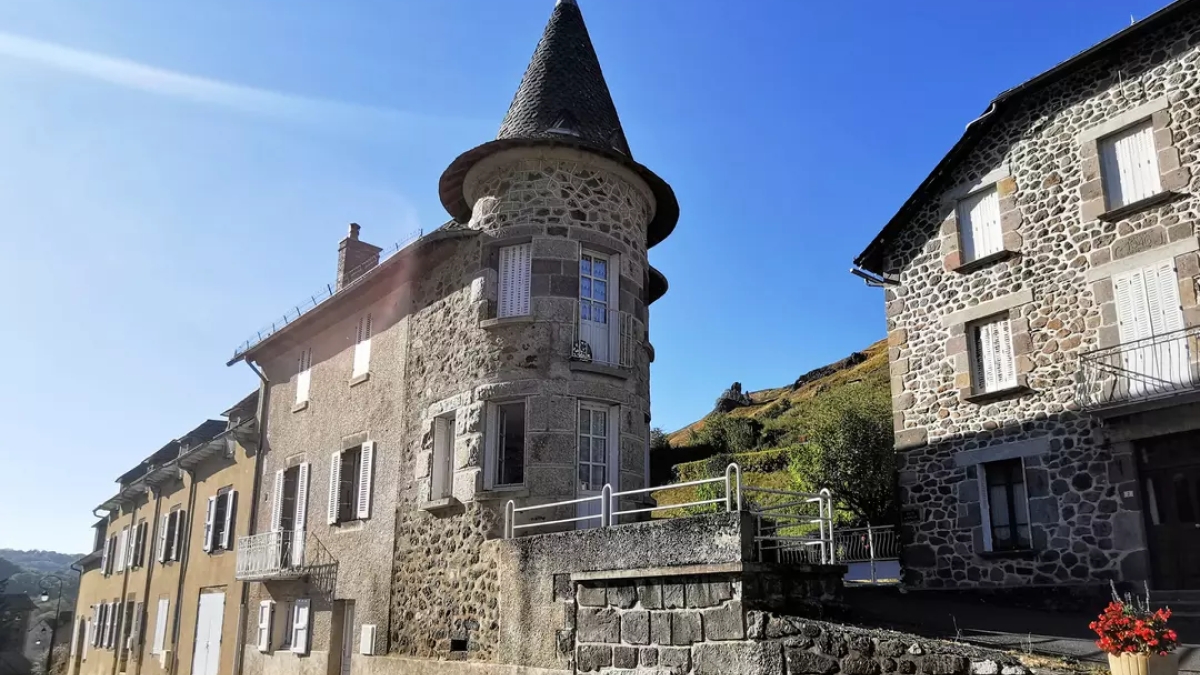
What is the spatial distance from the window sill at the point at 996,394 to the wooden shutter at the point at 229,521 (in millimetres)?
15309

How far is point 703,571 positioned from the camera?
27.7ft

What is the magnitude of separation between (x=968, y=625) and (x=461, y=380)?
7219 mm

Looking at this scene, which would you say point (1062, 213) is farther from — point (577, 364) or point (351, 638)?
point (351, 638)

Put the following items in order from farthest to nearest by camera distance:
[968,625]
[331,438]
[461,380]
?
[331,438] → [461,380] → [968,625]

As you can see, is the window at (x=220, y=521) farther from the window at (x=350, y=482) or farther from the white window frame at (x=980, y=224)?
the white window frame at (x=980, y=224)

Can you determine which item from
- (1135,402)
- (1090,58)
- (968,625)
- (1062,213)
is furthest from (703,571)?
(1090,58)

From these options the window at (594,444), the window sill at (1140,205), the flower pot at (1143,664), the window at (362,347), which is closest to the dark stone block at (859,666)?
the flower pot at (1143,664)

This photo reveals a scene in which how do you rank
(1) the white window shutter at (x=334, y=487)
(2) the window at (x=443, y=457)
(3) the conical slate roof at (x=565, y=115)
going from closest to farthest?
(2) the window at (x=443, y=457), (3) the conical slate roof at (x=565, y=115), (1) the white window shutter at (x=334, y=487)

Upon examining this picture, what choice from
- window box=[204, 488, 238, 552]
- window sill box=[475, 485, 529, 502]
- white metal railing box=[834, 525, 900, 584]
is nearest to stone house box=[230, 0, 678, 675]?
window sill box=[475, 485, 529, 502]

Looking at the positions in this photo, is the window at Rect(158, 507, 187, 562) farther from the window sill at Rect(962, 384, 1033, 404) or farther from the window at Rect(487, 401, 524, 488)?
the window sill at Rect(962, 384, 1033, 404)

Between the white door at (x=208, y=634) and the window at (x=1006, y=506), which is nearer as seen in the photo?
the window at (x=1006, y=506)

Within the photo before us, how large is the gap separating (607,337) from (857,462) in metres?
15.0

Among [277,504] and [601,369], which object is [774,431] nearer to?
[277,504]

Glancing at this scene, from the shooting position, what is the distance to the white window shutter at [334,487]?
15719mm
